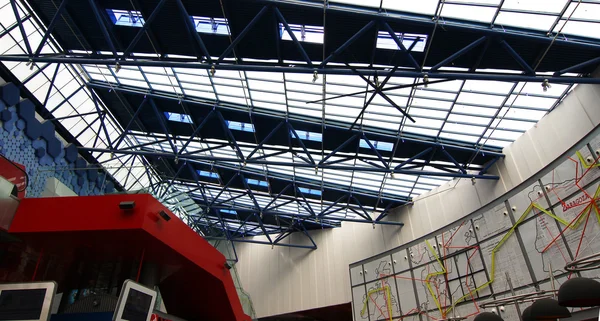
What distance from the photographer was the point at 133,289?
10.2 metres

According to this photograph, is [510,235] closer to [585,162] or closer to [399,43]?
[585,162]

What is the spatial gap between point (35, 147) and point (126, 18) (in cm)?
1027

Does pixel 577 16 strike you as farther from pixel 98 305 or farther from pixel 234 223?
pixel 234 223

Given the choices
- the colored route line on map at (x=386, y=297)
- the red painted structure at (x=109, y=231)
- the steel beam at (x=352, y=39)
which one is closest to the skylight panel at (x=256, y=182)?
the colored route line on map at (x=386, y=297)

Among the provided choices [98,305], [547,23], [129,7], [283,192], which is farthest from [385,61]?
[283,192]

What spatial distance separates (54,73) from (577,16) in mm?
24235

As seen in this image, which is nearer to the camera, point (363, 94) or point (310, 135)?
point (363, 94)

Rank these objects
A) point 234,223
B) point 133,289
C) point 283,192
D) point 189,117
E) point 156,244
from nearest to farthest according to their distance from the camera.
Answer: point 133,289 < point 156,244 < point 189,117 < point 283,192 < point 234,223

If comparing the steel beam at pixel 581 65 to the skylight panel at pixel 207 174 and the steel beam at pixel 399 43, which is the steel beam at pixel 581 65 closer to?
the steel beam at pixel 399 43

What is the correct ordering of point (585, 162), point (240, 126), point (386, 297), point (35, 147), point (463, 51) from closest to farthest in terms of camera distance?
point (585, 162), point (463, 51), point (35, 147), point (386, 297), point (240, 126)

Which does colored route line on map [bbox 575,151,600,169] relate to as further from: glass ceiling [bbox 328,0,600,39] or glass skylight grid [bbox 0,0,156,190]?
glass skylight grid [bbox 0,0,156,190]

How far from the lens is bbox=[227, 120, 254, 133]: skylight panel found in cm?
2350

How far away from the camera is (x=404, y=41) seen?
49.1ft

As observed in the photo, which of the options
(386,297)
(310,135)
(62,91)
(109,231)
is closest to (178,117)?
(62,91)
